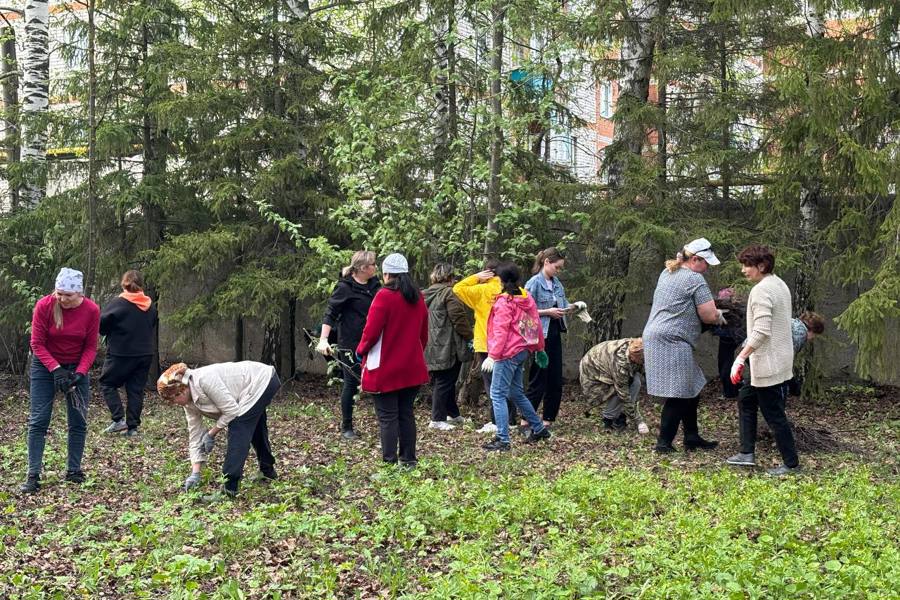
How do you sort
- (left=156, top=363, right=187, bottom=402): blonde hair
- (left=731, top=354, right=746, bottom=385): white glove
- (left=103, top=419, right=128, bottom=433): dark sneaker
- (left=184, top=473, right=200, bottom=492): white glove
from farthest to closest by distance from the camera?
(left=103, top=419, right=128, bottom=433): dark sneaker
(left=731, top=354, right=746, bottom=385): white glove
(left=184, top=473, right=200, bottom=492): white glove
(left=156, top=363, right=187, bottom=402): blonde hair

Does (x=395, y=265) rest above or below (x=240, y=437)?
above

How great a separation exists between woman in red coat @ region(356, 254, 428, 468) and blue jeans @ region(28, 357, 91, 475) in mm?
2445

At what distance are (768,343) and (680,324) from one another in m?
0.94

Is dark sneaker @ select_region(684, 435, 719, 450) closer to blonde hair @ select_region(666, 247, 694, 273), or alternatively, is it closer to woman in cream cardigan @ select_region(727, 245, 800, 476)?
woman in cream cardigan @ select_region(727, 245, 800, 476)

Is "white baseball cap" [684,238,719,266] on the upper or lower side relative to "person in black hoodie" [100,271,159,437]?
upper

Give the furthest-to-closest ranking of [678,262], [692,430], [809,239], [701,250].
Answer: [809,239], [692,430], [678,262], [701,250]

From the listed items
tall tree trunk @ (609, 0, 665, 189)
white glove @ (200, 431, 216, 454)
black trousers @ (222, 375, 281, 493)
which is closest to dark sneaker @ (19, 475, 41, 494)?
white glove @ (200, 431, 216, 454)

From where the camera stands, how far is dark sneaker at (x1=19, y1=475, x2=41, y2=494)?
307 inches

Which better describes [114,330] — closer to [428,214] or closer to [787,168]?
[428,214]

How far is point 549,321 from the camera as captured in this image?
33.0 feet

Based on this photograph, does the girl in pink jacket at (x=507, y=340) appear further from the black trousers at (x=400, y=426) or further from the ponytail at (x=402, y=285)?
the ponytail at (x=402, y=285)

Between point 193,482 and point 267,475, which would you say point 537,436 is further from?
point 193,482

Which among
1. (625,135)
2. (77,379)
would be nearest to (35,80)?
(77,379)

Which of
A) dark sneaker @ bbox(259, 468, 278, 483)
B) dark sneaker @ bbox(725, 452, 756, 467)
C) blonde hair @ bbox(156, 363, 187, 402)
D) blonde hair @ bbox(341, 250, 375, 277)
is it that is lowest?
dark sneaker @ bbox(259, 468, 278, 483)
